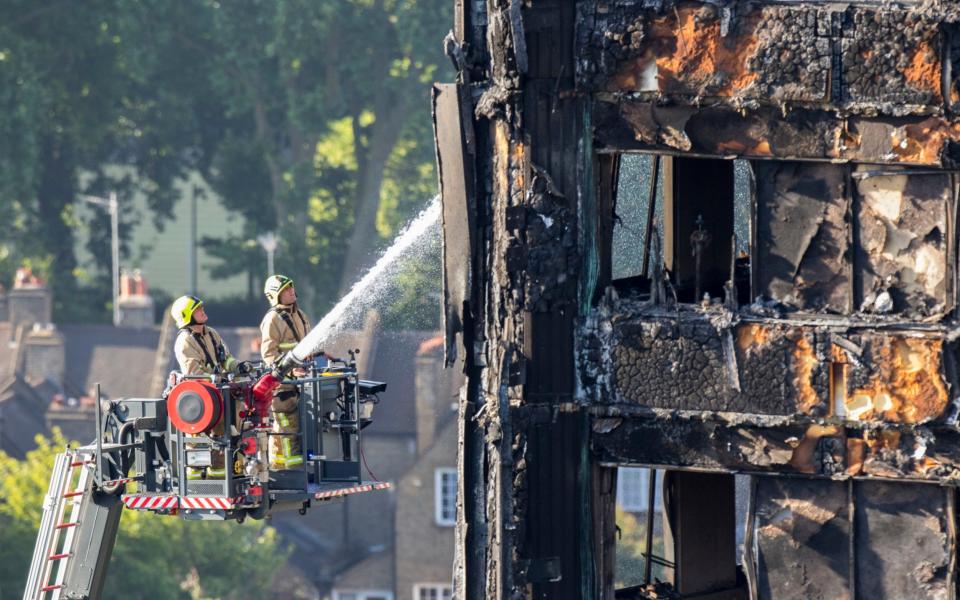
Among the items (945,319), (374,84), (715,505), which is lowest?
(715,505)

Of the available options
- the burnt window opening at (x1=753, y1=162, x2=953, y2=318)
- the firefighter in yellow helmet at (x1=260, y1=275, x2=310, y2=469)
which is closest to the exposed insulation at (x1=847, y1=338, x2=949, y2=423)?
the burnt window opening at (x1=753, y1=162, x2=953, y2=318)

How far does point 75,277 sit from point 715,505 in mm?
57430

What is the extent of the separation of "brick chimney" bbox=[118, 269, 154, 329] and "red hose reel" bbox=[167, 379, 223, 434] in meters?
49.4

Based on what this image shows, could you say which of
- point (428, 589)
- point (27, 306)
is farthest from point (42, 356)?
point (428, 589)

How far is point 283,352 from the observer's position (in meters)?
19.0

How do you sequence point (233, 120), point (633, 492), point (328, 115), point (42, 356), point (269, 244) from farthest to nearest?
point (233, 120) < point (328, 115) < point (269, 244) < point (42, 356) < point (633, 492)

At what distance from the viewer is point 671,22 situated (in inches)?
639

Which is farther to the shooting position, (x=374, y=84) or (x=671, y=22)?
(x=374, y=84)

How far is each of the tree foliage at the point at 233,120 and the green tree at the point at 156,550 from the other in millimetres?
15530

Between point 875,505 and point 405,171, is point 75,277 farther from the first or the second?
point 875,505

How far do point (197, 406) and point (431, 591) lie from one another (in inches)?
1659

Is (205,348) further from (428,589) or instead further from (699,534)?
(428,589)

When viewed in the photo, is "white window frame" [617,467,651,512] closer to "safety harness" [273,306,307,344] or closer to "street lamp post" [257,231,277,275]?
"street lamp post" [257,231,277,275]

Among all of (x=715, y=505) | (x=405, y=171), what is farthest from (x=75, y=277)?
(x=715, y=505)
